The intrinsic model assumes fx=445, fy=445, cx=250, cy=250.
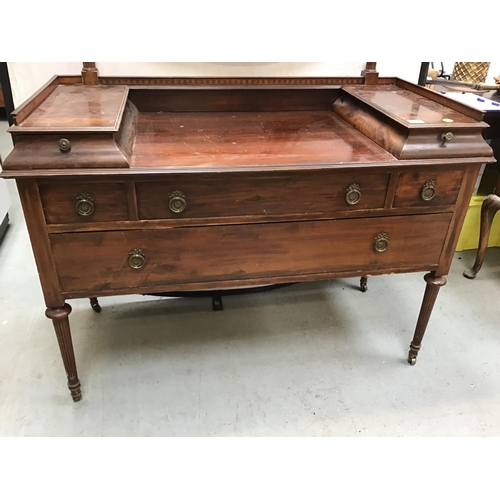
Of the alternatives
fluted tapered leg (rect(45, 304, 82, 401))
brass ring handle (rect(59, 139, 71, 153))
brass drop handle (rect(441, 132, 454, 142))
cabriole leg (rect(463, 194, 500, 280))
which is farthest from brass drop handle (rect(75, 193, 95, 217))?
cabriole leg (rect(463, 194, 500, 280))

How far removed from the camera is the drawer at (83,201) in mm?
1118

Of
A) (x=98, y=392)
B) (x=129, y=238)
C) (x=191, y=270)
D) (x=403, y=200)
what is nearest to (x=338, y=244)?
(x=403, y=200)

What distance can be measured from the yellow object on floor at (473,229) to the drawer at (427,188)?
1.07 m

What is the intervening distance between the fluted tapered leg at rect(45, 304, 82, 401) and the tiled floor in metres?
0.07

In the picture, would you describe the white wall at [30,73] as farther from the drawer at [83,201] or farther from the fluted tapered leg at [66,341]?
the fluted tapered leg at [66,341]

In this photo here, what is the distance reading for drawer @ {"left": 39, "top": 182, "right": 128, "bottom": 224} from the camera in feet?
3.67

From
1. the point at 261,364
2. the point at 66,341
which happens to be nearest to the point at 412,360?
the point at 261,364

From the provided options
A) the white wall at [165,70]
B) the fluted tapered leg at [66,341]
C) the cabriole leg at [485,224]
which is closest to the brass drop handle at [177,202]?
the fluted tapered leg at [66,341]

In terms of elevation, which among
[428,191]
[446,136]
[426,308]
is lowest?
[426,308]

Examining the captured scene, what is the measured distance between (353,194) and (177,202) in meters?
0.49

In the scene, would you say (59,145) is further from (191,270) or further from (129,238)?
(191,270)

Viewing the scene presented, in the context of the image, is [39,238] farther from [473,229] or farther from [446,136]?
[473,229]

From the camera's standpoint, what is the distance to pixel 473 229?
237 centimetres

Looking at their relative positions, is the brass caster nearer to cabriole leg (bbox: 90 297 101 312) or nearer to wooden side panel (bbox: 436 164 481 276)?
wooden side panel (bbox: 436 164 481 276)
